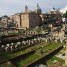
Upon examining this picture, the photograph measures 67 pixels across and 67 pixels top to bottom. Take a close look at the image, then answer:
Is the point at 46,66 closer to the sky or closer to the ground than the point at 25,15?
closer to the ground

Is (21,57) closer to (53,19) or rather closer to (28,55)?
(28,55)

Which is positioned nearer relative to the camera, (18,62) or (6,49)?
(18,62)

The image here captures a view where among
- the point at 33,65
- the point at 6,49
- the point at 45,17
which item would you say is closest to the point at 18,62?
the point at 33,65

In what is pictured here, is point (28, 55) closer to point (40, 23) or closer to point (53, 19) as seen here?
point (40, 23)

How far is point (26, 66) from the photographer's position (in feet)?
66.2

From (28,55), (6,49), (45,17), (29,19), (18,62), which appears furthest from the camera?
(45,17)

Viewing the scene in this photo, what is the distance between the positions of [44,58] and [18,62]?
3.70 metres

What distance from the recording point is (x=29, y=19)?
276 ft

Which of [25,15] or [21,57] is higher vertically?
[25,15]

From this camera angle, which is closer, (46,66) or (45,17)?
(46,66)

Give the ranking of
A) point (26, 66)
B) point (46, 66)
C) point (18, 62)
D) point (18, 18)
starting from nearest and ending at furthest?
point (26, 66)
point (46, 66)
point (18, 62)
point (18, 18)

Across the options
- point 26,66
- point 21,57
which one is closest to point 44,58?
point 21,57

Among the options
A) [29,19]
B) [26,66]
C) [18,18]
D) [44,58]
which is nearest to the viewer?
[26,66]

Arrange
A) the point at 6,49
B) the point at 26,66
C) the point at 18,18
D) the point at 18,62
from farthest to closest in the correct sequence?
the point at 18,18 < the point at 6,49 < the point at 18,62 < the point at 26,66
